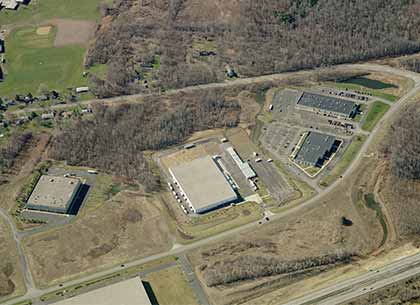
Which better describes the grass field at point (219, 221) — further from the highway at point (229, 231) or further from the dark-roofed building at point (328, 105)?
the dark-roofed building at point (328, 105)

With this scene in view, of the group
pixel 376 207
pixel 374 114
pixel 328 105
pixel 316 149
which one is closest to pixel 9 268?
pixel 316 149

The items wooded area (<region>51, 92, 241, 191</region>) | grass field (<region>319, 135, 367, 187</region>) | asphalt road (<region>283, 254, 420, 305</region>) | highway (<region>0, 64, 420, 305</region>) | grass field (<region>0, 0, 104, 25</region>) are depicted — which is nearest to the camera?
asphalt road (<region>283, 254, 420, 305</region>)

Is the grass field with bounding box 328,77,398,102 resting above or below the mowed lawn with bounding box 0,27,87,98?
above

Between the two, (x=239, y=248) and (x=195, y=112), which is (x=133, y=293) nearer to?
(x=239, y=248)

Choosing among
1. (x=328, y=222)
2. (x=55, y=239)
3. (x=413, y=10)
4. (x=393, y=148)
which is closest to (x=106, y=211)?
(x=55, y=239)

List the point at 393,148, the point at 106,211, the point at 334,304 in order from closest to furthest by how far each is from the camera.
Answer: the point at 334,304 < the point at 106,211 < the point at 393,148

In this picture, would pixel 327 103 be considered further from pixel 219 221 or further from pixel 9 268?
pixel 9 268

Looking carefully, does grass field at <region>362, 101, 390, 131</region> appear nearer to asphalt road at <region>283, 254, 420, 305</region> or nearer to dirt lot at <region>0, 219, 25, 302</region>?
asphalt road at <region>283, 254, 420, 305</region>

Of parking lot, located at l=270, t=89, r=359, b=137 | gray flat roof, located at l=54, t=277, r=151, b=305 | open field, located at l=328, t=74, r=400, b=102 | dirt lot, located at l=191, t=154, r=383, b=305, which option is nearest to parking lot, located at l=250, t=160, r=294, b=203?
dirt lot, located at l=191, t=154, r=383, b=305
